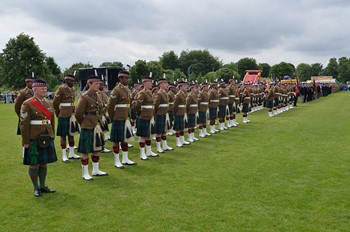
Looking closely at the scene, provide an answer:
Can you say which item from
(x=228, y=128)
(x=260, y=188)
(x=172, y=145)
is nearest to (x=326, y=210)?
(x=260, y=188)

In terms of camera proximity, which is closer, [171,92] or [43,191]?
[43,191]

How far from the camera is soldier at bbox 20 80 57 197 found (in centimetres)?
622

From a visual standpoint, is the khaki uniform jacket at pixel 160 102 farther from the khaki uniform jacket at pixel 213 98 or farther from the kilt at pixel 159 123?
the khaki uniform jacket at pixel 213 98

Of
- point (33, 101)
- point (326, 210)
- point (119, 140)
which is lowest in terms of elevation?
point (326, 210)

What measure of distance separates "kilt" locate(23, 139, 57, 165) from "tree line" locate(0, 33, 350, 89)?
18.0 ft

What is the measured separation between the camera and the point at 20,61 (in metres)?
49.2

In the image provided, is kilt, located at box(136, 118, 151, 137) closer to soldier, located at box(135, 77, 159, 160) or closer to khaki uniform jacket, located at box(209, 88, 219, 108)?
soldier, located at box(135, 77, 159, 160)

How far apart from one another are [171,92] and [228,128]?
3.82 meters

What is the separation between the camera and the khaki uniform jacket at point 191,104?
12.2 meters

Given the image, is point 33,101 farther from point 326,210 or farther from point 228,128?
point 228,128

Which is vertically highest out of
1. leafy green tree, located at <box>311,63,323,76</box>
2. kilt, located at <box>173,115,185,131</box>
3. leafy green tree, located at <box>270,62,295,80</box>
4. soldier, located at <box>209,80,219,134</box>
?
leafy green tree, located at <box>311,63,323,76</box>

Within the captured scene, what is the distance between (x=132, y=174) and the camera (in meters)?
7.92

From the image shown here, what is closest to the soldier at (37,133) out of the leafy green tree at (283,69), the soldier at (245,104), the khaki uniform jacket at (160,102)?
the khaki uniform jacket at (160,102)

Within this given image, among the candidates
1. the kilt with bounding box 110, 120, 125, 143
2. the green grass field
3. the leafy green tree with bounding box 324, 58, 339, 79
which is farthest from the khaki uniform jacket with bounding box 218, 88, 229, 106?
the leafy green tree with bounding box 324, 58, 339, 79
